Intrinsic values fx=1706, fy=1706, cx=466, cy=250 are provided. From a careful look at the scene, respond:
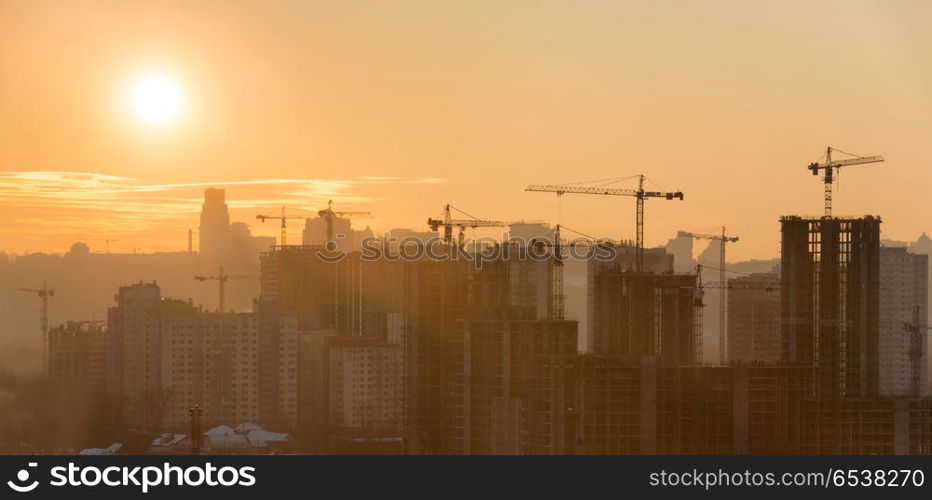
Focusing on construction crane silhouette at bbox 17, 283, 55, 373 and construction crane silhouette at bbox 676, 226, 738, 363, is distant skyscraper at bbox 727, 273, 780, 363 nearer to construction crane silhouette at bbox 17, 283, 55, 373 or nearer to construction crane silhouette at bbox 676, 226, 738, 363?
construction crane silhouette at bbox 676, 226, 738, 363

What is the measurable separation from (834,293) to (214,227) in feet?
221

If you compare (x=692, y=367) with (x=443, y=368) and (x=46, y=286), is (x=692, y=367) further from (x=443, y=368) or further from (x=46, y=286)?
(x=46, y=286)

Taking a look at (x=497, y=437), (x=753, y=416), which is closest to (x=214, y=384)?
(x=497, y=437)

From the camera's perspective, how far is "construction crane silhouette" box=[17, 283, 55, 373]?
10675cm

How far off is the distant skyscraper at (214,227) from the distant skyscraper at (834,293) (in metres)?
62.4

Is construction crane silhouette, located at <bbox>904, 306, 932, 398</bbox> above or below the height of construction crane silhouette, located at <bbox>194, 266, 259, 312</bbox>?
below

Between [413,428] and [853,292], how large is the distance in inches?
738

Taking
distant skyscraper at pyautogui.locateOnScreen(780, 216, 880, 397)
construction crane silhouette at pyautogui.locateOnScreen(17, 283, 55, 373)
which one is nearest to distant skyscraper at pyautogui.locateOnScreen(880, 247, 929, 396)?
distant skyscraper at pyautogui.locateOnScreen(780, 216, 880, 397)

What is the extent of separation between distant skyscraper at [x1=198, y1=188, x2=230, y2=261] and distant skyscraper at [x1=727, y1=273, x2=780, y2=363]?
1717 inches

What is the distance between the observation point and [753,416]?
59.7m

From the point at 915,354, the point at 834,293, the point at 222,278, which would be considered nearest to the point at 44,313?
the point at 222,278

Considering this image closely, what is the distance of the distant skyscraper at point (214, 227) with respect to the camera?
411 ft

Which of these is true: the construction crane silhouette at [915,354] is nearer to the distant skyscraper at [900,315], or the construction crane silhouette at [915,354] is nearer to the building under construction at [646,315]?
the distant skyscraper at [900,315]

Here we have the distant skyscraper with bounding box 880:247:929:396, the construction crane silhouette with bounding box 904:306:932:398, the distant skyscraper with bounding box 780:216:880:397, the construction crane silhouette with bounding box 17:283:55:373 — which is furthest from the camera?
the construction crane silhouette with bounding box 17:283:55:373
